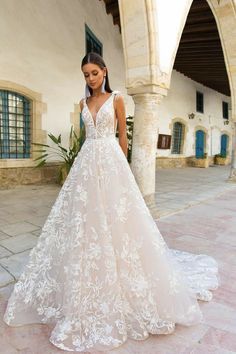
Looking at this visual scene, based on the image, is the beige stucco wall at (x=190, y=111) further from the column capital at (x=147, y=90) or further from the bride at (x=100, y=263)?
the bride at (x=100, y=263)

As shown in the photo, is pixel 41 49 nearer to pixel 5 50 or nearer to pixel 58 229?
pixel 5 50

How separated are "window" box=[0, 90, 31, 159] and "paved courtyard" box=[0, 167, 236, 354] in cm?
83

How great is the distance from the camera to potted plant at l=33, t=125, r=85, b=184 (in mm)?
6324

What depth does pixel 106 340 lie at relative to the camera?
4.78 ft

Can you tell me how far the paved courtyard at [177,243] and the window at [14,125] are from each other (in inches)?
32.6

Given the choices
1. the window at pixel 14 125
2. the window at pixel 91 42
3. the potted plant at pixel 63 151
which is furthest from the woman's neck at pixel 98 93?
the window at pixel 91 42

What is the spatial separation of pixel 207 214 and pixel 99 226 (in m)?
3.12

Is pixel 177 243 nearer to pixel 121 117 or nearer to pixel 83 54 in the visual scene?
pixel 121 117

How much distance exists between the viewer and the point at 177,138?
12938mm

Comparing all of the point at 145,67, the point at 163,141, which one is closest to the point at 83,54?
the point at 145,67

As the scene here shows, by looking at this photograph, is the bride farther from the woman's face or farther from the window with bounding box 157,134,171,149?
the window with bounding box 157,134,171,149

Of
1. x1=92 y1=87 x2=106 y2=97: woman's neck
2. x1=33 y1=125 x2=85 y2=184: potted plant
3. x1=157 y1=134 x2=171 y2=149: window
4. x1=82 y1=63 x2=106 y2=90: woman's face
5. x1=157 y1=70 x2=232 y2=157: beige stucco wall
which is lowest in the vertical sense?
x1=33 y1=125 x2=85 y2=184: potted plant

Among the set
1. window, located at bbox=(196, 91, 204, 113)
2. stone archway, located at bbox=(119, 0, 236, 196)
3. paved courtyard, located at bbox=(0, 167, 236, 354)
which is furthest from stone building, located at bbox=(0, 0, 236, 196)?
window, located at bbox=(196, 91, 204, 113)

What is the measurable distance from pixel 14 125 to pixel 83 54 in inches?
106
